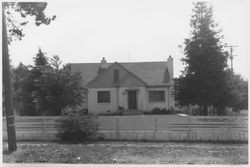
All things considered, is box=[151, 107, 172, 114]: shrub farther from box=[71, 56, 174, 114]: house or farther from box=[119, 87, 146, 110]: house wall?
box=[119, 87, 146, 110]: house wall

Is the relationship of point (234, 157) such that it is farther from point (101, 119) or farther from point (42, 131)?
point (42, 131)

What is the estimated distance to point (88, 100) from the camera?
3042 centimetres

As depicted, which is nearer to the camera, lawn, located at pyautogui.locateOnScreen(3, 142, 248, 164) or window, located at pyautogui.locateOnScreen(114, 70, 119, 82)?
lawn, located at pyautogui.locateOnScreen(3, 142, 248, 164)

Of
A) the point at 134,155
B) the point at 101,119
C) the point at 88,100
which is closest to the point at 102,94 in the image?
the point at 88,100

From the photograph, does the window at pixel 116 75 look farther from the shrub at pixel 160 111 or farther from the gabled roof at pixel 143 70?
the shrub at pixel 160 111

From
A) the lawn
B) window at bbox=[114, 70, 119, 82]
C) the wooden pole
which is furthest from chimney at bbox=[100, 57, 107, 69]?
the wooden pole

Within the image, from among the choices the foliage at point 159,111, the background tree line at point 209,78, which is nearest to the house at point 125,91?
the foliage at point 159,111

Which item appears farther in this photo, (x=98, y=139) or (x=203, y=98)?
(x=203, y=98)

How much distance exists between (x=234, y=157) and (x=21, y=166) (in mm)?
6412

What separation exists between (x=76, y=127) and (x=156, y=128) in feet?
11.4

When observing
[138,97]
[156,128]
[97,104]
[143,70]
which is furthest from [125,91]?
[156,128]

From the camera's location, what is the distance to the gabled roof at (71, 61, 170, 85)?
32.2m

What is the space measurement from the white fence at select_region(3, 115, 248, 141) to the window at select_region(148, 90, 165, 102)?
52.2 ft

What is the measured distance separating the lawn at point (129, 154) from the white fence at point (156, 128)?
5.01 feet
